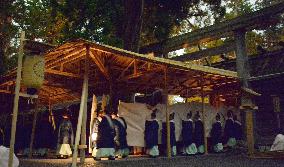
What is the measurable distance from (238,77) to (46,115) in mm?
9513

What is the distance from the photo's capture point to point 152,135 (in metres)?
12.1

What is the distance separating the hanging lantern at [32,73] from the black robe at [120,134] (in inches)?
226

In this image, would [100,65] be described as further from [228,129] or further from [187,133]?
[228,129]

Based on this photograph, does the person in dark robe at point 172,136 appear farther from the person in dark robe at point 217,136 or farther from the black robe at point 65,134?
the black robe at point 65,134

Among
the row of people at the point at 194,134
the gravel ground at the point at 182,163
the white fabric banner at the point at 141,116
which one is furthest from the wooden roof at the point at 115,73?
the gravel ground at the point at 182,163

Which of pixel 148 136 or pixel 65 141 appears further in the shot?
pixel 65 141

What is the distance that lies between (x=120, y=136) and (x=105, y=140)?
1138 mm

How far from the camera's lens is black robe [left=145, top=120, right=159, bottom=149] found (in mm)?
12047

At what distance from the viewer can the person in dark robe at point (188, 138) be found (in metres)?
13.1

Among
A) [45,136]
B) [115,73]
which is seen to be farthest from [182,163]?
[45,136]

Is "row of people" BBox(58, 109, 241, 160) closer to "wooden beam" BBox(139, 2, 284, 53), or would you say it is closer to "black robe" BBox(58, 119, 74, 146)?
"black robe" BBox(58, 119, 74, 146)

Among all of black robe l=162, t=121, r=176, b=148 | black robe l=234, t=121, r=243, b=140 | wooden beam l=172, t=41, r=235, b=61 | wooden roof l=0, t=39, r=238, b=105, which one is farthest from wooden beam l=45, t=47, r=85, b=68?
black robe l=234, t=121, r=243, b=140

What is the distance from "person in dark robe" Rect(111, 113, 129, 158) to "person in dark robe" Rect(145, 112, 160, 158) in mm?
865

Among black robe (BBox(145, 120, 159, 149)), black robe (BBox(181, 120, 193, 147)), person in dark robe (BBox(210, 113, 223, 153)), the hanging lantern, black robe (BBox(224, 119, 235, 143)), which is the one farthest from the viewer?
black robe (BBox(224, 119, 235, 143))
